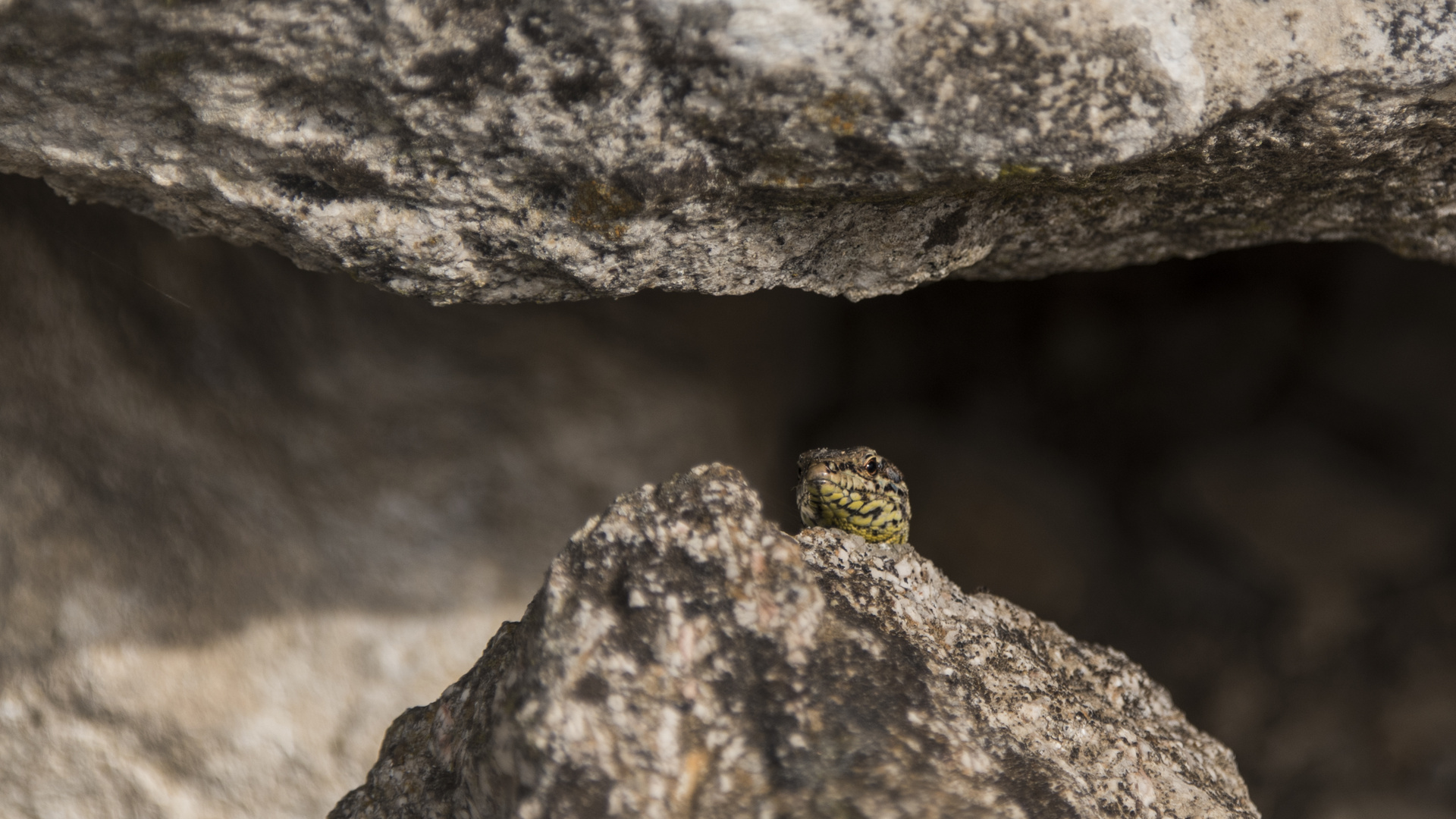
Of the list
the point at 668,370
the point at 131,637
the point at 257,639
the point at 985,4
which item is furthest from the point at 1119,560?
the point at 131,637

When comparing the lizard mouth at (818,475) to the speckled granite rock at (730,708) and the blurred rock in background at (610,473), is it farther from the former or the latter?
the blurred rock in background at (610,473)

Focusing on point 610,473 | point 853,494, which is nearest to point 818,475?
point 853,494

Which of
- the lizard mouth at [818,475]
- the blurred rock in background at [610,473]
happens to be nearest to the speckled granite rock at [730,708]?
the lizard mouth at [818,475]

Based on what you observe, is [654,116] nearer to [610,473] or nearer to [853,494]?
[853,494]

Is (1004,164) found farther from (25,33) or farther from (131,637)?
(131,637)

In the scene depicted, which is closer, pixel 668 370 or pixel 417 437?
pixel 417 437

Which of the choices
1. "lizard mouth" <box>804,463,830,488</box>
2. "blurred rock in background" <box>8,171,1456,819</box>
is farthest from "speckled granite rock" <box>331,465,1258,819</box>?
"blurred rock in background" <box>8,171,1456,819</box>
